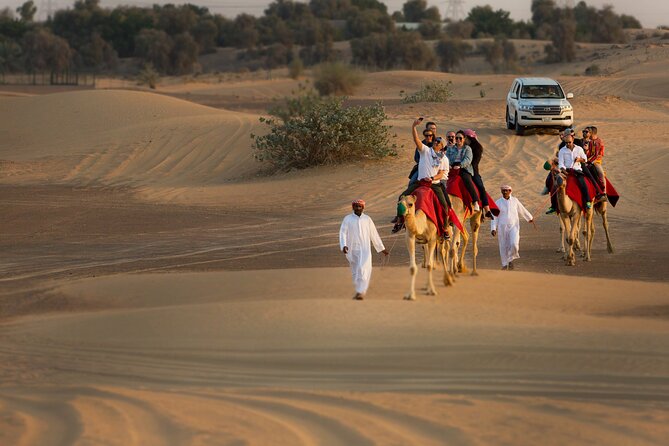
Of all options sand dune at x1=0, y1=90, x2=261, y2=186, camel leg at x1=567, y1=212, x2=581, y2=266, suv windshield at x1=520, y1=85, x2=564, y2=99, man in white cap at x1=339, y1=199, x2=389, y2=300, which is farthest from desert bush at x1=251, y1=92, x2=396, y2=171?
man in white cap at x1=339, y1=199, x2=389, y2=300

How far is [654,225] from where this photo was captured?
2352 centimetres

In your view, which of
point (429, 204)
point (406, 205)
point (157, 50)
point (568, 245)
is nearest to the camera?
point (406, 205)

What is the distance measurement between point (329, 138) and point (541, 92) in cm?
738

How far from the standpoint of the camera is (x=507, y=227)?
59.2 ft

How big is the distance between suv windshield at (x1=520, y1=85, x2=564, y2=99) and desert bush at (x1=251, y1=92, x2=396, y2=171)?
4869 millimetres

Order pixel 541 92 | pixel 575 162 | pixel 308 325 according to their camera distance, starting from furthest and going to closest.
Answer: pixel 541 92
pixel 575 162
pixel 308 325

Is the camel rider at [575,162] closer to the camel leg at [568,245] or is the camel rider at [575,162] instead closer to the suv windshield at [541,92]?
the camel leg at [568,245]

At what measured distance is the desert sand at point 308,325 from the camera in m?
9.59

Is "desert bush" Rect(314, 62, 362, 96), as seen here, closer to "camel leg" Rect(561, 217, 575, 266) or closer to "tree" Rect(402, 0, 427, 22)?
"camel leg" Rect(561, 217, 575, 266)

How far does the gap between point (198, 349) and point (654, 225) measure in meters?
13.7

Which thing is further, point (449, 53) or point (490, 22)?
point (490, 22)

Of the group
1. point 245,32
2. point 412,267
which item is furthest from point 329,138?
point 245,32

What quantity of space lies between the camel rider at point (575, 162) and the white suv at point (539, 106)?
15.9m

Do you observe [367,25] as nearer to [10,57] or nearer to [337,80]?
[10,57]
